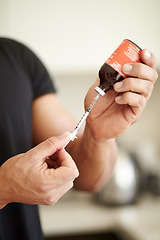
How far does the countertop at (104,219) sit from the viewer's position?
3.89ft

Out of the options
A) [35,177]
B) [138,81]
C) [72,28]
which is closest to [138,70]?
[138,81]

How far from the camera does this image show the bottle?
531 mm

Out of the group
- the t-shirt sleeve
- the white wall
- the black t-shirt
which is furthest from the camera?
the white wall

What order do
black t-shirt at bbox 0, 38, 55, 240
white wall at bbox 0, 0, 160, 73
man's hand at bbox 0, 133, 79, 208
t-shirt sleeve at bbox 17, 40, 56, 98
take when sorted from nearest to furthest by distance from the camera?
1. man's hand at bbox 0, 133, 79, 208
2. black t-shirt at bbox 0, 38, 55, 240
3. t-shirt sleeve at bbox 17, 40, 56, 98
4. white wall at bbox 0, 0, 160, 73

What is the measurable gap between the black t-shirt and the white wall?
470mm

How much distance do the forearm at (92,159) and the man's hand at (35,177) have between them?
8.0 inches

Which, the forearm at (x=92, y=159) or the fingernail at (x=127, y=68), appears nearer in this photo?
the fingernail at (x=127, y=68)

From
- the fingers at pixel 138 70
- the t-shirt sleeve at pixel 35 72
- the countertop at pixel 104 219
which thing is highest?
the fingers at pixel 138 70

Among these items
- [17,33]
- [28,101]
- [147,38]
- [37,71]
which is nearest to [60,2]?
[17,33]

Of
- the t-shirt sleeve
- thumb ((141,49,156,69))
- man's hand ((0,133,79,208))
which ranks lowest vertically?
man's hand ((0,133,79,208))

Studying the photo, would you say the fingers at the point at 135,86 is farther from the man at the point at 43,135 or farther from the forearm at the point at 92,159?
the forearm at the point at 92,159

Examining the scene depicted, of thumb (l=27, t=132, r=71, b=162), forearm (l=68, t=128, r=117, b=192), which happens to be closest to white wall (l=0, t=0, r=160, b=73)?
forearm (l=68, t=128, r=117, b=192)

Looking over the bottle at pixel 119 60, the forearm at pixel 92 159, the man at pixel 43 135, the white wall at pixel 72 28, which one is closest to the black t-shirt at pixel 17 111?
the man at pixel 43 135

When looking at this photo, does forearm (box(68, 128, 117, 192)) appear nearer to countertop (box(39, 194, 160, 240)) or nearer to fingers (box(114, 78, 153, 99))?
fingers (box(114, 78, 153, 99))
